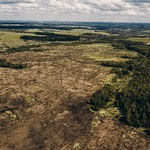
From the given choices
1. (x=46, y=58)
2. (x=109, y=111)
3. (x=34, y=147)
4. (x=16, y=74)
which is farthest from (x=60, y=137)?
(x=46, y=58)

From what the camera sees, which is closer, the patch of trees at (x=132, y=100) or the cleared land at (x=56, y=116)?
the cleared land at (x=56, y=116)

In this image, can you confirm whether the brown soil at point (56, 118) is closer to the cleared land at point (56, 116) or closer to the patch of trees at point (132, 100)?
the cleared land at point (56, 116)

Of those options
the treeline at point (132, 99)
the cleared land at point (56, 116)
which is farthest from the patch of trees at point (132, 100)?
the cleared land at point (56, 116)

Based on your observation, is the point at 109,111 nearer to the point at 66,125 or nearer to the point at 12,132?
the point at 66,125

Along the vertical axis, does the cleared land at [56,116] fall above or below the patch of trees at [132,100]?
below

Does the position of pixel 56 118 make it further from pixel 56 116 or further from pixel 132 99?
pixel 132 99

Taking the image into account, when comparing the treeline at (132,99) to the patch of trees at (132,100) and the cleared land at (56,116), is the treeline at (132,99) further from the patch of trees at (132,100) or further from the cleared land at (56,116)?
the cleared land at (56,116)

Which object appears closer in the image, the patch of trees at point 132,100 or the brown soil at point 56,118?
the brown soil at point 56,118

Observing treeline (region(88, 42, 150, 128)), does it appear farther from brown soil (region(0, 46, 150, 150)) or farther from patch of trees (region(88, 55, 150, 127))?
brown soil (region(0, 46, 150, 150))

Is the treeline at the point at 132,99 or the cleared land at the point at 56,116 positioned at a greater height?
the treeline at the point at 132,99
